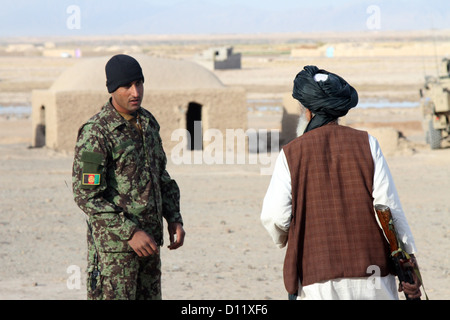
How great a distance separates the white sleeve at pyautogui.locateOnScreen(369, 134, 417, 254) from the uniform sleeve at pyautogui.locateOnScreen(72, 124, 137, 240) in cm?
110

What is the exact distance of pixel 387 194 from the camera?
2779 millimetres

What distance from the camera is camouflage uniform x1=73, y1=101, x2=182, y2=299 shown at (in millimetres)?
3264

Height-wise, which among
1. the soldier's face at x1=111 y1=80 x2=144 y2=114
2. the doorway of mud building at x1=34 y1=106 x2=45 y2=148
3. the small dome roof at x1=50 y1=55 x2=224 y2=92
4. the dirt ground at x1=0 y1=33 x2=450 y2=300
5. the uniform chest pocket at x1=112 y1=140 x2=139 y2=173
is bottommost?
the dirt ground at x1=0 y1=33 x2=450 y2=300

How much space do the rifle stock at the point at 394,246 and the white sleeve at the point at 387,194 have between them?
0.09ft

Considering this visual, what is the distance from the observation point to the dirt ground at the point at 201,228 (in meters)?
6.56

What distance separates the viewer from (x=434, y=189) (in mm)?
11445

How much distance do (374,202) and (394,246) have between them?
182mm

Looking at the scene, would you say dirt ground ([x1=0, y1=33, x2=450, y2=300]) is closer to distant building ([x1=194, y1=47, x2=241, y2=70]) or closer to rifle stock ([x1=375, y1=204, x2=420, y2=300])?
rifle stock ([x1=375, y1=204, x2=420, y2=300])

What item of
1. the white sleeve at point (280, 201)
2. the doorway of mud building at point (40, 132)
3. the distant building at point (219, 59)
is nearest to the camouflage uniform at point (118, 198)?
the white sleeve at point (280, 201)

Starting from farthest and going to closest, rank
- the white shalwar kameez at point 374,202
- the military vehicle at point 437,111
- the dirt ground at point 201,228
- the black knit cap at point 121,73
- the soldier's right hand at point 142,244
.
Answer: the military vehicle at point 437,111 < the dirt ground at point 201,228 < the black knit cap at point 121,73 < the soldier's right hand at point 142,244 < the white shalwar kameez at point 374,202

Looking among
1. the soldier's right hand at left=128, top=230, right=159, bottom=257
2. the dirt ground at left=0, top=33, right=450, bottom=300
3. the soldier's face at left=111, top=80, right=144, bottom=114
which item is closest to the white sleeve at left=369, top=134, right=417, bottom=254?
the soldier's right hand at left=128, top=230, right=159, bottom=257

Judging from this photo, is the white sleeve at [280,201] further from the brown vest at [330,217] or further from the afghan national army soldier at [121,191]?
the afghan national army soldier at [121,191]

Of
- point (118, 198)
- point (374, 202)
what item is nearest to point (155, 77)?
point (118, 198)
